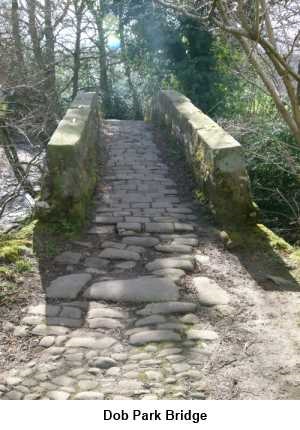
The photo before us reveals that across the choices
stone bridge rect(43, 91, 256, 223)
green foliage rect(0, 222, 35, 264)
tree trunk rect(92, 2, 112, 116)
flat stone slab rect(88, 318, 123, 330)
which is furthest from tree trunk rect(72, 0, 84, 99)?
flat stone slab rect(88, 318, 123, 330)

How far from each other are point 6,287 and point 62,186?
4.47 ft

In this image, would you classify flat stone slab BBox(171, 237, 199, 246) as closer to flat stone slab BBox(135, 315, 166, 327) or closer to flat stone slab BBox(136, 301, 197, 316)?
flat stone slab BBox(136, 301, 197, 316)

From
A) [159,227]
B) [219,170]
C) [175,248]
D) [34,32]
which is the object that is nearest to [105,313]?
[175,248]

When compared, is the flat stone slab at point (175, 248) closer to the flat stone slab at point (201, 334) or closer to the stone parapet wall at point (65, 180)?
the stone parapet wall at point (65, 180)

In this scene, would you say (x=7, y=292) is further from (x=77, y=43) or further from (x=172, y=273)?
(x=77, y=43)

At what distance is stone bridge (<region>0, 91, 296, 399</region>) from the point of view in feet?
9.09

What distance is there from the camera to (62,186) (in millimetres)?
4789

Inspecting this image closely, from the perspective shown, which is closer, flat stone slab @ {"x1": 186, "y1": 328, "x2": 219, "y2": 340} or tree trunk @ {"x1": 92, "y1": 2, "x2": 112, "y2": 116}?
flat stone slab @ {"x1": 186, "y1": 328, "x2": 219, "y2": 340}

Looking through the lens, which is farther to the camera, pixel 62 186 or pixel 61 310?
pixel 62 186

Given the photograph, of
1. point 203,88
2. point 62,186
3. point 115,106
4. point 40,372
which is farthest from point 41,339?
point 115,106

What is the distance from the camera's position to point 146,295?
144 inches

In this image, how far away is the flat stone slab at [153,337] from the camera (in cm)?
315

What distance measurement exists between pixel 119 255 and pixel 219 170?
1.40 metres
